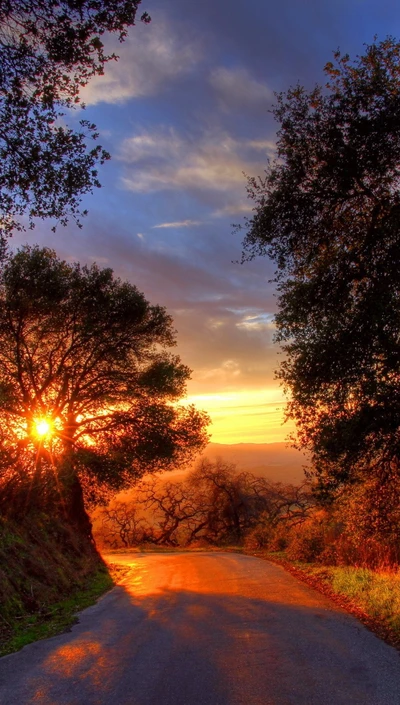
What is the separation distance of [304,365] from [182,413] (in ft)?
40.6

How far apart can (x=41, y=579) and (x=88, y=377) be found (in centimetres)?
985

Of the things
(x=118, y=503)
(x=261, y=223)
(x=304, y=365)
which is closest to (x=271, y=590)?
(x=304, y=365)

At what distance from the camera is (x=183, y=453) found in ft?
74.3

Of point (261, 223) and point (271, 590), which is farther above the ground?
point (261, 223)

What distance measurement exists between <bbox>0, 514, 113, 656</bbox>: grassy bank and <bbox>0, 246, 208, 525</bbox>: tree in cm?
183

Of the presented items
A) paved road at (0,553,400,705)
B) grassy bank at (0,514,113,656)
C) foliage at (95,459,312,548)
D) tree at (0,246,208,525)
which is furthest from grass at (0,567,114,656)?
foliage at (95,459,312,548)

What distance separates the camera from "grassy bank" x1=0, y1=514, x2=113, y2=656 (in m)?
9.29

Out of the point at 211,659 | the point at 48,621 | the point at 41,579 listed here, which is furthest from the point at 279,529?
the point at 211,659

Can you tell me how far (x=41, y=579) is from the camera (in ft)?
41.1

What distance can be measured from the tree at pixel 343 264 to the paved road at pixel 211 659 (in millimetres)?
3667

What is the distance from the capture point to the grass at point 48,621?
8166mm

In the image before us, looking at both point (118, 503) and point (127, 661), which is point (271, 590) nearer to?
point (127, 661)

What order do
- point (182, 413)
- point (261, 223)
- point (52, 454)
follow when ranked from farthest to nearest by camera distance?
point (182, 413) < point (52, 454) < point (261, 223)

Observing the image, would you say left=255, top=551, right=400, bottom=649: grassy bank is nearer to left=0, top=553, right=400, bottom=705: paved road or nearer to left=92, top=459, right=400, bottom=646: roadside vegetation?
left=92, top=459, right=400, bottom=646: roadside vegetation
